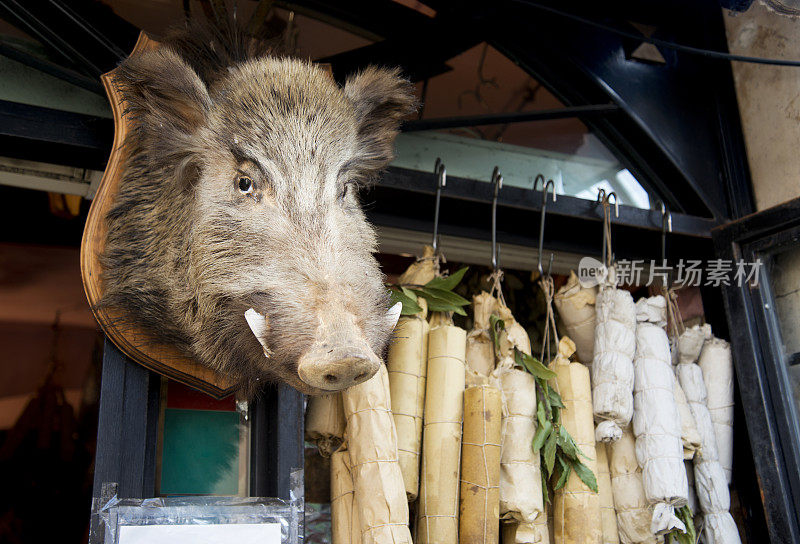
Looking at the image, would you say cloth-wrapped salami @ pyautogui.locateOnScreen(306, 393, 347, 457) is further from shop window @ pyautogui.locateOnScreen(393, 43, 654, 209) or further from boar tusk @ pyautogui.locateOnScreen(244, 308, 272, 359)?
→ shop window @ pyautogui.locateOnScreen(393, 43, 654, 209)

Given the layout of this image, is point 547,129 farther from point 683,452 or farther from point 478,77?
point 683,452

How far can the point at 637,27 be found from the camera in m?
2.64

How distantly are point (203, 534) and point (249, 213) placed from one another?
64 cm

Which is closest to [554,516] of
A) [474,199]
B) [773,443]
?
[773,443]

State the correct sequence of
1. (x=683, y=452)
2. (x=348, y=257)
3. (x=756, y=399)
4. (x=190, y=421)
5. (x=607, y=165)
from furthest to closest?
(x=607, y=165) → (x=756, y=399) → (x=683, y=452) → (x=190, y=421) → (x=348, y=257)

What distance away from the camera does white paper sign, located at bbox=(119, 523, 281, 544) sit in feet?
4.49

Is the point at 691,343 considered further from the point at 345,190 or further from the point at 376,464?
the point at 345,190

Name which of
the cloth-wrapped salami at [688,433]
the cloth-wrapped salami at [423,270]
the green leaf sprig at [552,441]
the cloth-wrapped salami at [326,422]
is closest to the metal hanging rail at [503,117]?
the cloth-wrapped salami at [423,270]

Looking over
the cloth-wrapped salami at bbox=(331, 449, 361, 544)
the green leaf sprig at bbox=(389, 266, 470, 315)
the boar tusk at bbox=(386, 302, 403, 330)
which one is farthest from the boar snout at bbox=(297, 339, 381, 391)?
the green leaf sprig at bbox=(389, 266, 470, 315)

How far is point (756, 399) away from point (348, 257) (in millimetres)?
1494

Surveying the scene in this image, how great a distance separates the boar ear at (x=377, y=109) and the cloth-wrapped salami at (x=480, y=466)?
627 mm

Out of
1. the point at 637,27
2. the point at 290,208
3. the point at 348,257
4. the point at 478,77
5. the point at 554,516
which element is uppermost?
the point at 637,27

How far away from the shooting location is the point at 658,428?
1941mm

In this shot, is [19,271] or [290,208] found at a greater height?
[19,271]
